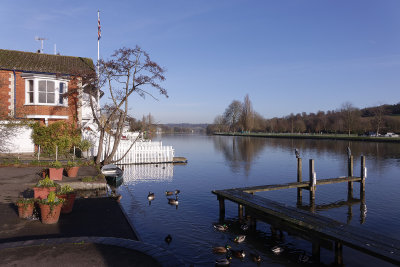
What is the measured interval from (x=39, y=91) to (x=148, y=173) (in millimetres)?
10840

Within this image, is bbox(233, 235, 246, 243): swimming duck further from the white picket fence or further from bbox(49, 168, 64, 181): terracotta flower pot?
the white picket fence

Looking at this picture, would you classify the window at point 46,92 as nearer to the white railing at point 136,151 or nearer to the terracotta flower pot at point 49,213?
the white railing at point 136,151

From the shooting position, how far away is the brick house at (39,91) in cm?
2517

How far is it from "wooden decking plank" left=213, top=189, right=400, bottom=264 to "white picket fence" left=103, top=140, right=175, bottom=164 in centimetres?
1854

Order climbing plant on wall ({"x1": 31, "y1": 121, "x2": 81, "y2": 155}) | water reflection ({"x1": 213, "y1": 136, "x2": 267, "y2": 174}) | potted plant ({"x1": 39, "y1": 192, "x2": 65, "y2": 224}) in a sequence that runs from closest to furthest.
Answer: potted plant ({"x1": 39, "y1": 192, "x2": 65, "y2": 224}) → climbing plant on wall ({"x1": 31, "y1": 121, "x2": 81, "y2": 155}) → water reflection ({"x1": 213, "y1": 136, "x2": 267, "y2": 174})

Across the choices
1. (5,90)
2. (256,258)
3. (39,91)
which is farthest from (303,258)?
(5,90)

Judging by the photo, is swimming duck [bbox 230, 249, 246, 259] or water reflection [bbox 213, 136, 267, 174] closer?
swimming duck [bbox 230, 249, 246, 259]

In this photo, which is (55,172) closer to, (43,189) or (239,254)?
(43,189)

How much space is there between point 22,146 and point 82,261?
22231 mm

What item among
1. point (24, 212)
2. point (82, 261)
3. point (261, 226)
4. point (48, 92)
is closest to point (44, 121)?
point (48, 92)

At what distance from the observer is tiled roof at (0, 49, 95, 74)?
25734 millimetres

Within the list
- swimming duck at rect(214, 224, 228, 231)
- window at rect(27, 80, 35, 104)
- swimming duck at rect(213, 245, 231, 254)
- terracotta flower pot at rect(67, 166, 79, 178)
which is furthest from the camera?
window at rect(27, 80, 35, 104)

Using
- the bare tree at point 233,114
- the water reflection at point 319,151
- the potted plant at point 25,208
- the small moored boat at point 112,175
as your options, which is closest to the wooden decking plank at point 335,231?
the potted plant at point 25,208

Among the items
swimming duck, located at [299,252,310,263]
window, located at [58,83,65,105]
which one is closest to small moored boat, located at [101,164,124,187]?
window, located at [58,83,65,105]
